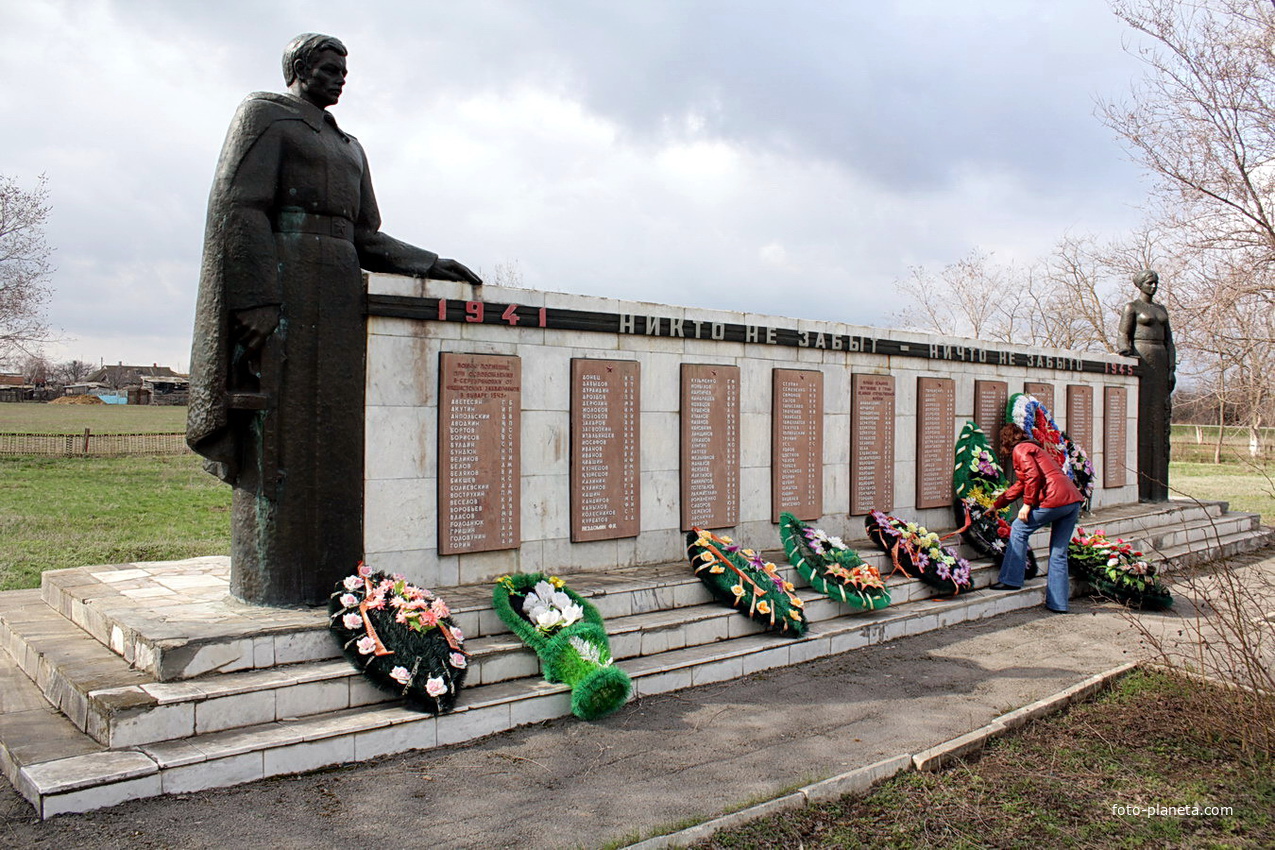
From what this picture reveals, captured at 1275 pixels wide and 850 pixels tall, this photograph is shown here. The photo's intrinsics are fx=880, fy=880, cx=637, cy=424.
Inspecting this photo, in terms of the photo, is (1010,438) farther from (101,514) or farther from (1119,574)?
(101,514)

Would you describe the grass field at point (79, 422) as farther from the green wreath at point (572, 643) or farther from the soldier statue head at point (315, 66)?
the green wreath at point (572, 643)

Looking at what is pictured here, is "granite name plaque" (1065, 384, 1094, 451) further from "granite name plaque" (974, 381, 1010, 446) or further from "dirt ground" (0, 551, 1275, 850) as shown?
"dirt ground" (0, 551, 1275, 850)

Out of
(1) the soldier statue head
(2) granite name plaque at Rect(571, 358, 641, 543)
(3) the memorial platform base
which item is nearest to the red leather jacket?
(3) the memorial platform base

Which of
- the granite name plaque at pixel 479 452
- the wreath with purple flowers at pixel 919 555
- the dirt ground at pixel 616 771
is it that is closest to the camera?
the dirt ground at pixel 616 771

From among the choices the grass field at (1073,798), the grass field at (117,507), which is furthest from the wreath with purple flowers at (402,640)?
the grass field at (117,507)

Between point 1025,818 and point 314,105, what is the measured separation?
5.77 meters

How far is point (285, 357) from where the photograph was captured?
18.2ft

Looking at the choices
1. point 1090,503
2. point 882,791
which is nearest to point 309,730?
point 882,791

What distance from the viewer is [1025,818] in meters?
3.88

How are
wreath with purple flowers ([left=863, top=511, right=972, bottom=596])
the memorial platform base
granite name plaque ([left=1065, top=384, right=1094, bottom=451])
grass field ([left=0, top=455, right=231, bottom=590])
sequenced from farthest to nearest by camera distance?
granite name plaque ([left=1065, top=384, right=1094, bottom=451]), grass field ([left=0, top=455, right=231, bottom=590]), wreath with purple flowers ([left=863, top=511, right=972, bottom=596]), the memorial platform base

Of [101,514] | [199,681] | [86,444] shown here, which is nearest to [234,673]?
[199,681]

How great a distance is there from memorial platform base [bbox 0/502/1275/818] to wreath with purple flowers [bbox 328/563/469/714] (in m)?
0.10

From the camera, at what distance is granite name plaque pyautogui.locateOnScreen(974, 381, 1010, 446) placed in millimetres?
10344

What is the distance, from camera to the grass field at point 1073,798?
370cm
